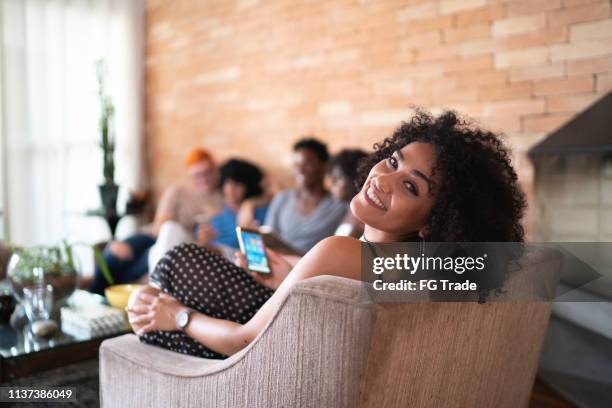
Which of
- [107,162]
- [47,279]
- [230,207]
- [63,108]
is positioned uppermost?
[63,108]

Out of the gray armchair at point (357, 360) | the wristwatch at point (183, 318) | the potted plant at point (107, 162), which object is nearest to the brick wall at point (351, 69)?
the potted plant at point (107, 162)

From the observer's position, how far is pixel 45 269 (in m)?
1.94

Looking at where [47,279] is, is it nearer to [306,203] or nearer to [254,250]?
[254,250]

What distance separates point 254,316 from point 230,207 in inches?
95.9

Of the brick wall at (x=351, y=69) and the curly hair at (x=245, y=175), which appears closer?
the brick wall at (x=351, y=69)

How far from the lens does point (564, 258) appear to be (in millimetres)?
1203

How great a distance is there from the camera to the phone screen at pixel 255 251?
5.40 ft

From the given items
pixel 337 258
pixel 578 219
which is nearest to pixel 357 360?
pixel 337 258

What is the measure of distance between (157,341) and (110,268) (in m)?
1.97

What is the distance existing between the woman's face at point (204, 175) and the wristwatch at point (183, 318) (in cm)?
250

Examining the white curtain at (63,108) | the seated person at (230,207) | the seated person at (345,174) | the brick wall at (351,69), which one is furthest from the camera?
the white curtain at (63,108)

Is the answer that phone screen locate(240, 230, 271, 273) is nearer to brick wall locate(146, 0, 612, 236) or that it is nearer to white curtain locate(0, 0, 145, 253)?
brick wall locate(146, 0, 612, 236)

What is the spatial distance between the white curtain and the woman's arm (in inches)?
125

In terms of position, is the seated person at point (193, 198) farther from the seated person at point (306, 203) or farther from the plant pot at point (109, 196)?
the seated person at point (306, 203)
